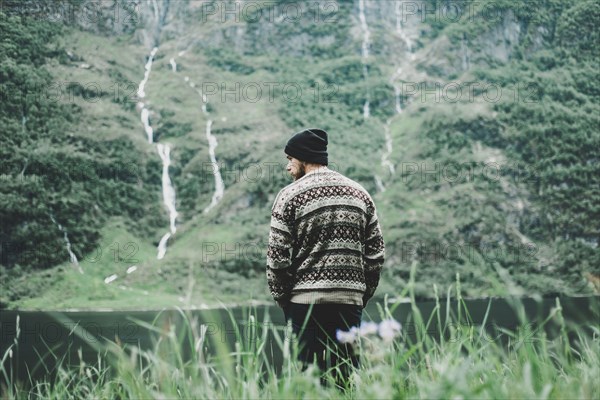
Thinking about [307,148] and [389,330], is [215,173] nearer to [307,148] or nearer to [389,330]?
[307,148]

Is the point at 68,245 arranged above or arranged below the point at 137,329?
below

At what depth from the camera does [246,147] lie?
186 metres

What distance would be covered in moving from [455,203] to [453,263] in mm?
20300

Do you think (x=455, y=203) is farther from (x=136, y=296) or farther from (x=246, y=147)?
(x=136, y=296)

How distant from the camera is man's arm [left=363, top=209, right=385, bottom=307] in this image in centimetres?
489

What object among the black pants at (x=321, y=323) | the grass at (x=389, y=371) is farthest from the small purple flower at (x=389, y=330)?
the black pants at (x=321, y=323)

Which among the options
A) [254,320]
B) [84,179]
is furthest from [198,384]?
[84,179]

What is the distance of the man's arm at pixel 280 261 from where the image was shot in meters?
4.62

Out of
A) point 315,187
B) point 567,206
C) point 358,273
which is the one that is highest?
point 315,187

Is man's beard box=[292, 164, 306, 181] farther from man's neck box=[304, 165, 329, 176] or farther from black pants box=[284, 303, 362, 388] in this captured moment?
black pants box=[284, 303, 362, 388]

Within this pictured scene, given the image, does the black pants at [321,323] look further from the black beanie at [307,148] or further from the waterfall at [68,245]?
the waterfall at [68,245]

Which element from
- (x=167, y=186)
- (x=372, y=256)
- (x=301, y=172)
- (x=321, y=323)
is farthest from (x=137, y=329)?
(x=167, y=186)

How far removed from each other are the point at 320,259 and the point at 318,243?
11cm

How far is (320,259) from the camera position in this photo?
4637 mm
